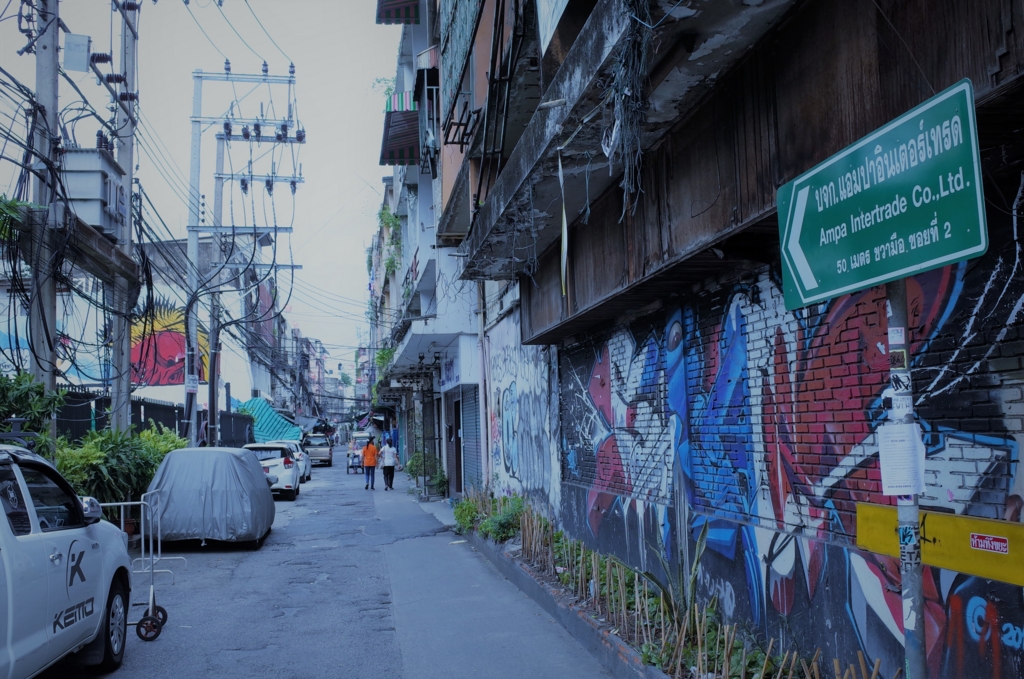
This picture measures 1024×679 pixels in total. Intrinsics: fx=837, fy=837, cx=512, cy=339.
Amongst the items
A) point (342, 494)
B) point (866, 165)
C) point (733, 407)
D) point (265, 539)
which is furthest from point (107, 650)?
point (342, 494)

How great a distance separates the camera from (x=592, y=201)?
8.78 m

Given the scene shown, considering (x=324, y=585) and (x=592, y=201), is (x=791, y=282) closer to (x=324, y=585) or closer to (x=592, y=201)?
(x=592, y=201)

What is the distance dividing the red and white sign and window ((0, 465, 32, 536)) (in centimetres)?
548

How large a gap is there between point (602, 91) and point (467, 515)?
10.8m

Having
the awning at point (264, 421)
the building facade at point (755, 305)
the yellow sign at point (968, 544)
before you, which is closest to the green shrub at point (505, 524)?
the building facade at point (755, 305)

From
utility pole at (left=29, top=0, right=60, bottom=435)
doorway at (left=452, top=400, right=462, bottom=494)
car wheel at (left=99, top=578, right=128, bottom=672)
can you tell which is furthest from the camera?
doorway at (left=452, top=400, right=462, bottom=494)

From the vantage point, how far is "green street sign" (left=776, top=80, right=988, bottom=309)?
8.30 feet

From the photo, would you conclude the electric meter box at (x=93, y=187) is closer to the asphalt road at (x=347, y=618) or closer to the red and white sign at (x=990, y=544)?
the asphalt road at (x=347, y=618)

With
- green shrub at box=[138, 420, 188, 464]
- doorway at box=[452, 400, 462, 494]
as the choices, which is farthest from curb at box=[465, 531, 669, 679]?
doorway at box=[452, 400, 462, 494]

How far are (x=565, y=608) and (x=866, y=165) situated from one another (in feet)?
19.9

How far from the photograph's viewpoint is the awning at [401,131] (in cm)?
1928

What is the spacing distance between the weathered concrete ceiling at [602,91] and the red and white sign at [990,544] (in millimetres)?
3009

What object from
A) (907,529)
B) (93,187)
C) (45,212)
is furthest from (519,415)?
(907,529)

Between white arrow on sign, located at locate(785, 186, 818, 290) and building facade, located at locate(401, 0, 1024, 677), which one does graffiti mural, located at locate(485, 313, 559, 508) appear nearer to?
building facade, located at locate(401, 0, 1024, 677)
